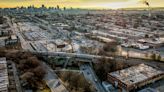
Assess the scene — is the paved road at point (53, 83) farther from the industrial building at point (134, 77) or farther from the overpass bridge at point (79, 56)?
the overpass bridge at point (79, 56)

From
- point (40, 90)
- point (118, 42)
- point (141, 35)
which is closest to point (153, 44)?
point (118, 42)

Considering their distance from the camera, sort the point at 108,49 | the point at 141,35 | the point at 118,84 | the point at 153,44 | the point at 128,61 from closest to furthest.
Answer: the point at 118,84
the point at 128,61
the point at 108,49
the point at 153,44
the point at 141,35

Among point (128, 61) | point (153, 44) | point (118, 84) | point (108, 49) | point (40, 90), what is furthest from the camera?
point (153, 44)

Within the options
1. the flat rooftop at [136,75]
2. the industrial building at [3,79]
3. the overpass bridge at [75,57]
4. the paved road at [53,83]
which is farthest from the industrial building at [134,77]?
the industrial building at [3,79]

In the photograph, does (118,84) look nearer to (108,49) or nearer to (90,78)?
(90,78)

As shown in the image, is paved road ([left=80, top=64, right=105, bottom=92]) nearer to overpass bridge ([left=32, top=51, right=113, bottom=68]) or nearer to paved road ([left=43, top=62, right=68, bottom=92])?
overpass bridge ([left=32, top=51, right=113, bottom=68])

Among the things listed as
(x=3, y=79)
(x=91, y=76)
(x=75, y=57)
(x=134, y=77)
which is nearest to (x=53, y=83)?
(x=3, y=79)
